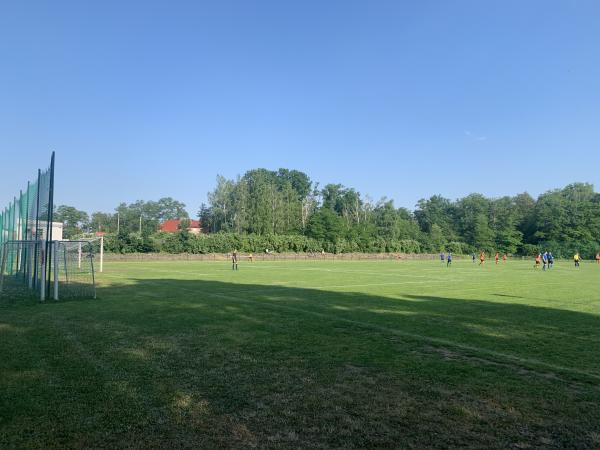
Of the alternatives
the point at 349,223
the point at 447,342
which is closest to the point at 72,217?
the point at 349,223

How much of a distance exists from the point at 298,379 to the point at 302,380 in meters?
0.08

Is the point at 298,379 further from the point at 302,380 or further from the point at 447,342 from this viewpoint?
the point at 447,342

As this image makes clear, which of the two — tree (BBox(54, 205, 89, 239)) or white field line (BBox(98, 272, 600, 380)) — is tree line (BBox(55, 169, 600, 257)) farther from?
white field line (BBox(98, 272, 600, 380))

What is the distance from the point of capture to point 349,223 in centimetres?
10881

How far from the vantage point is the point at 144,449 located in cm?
434

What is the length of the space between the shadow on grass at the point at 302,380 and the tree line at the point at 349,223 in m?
62.0

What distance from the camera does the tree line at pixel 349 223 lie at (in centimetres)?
8212

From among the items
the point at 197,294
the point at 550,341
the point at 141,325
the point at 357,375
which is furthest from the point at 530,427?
the point at 197,294

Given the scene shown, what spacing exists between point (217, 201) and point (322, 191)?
42.7m

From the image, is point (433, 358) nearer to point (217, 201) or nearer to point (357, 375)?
point (357, 375)

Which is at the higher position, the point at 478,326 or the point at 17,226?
the point at 17,226

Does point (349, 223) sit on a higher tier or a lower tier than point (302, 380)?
higher

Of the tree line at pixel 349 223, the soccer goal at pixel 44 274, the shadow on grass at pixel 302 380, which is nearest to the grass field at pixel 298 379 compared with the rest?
the shadow on grass at pixel 302 380

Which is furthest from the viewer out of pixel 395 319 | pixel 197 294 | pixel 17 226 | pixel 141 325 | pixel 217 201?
pixel 217 201
